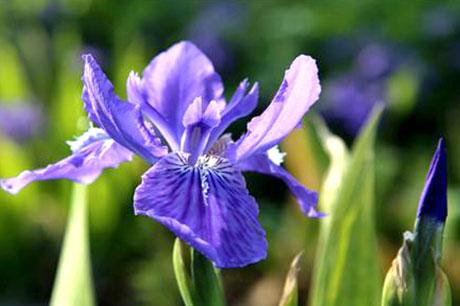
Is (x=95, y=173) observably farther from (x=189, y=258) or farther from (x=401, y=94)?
(x=401, y=94)

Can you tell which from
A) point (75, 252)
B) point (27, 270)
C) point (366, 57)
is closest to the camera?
point (75, 252)

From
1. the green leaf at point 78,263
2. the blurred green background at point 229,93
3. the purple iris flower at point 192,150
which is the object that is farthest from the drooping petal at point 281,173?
the blurred green background at point 229,93

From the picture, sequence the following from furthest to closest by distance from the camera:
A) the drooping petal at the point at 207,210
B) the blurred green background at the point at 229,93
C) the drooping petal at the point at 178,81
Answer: the blurred green background at the point at 229,93
the drooping petal at the point at 178,81
the drooping petal at the point at 207,210

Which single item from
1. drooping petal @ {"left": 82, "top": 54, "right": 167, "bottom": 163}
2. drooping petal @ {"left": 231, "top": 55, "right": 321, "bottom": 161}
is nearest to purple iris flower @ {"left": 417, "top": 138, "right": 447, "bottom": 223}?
drooping petal @ {"left": 231, "top": 55, "right": 321, "bottom": 161}

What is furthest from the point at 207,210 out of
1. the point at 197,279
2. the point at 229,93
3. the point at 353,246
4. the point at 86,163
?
the point at 229,93

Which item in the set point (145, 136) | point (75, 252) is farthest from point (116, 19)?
point (145, 136)

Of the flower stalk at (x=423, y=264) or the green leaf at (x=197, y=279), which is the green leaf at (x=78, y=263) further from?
the flower stalk at (x=423, y=264)

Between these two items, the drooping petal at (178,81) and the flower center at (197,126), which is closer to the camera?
the flower center at (197,126)
